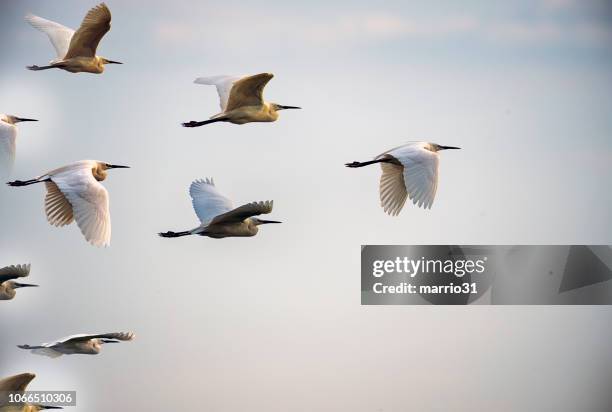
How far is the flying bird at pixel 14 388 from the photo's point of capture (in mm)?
6738

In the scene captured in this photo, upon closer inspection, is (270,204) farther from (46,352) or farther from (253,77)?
(46,352)

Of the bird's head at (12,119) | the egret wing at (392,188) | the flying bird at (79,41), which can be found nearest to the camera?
the egret wing at (392,188)

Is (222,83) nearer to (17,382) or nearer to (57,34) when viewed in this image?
(57,34)

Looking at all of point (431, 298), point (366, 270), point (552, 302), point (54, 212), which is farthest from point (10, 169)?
→ point (552, 302)

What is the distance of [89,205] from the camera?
597 cm

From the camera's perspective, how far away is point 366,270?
27.7 ft

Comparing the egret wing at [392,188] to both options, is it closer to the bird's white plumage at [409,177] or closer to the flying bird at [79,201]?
the bird's white plumage at [409,177]

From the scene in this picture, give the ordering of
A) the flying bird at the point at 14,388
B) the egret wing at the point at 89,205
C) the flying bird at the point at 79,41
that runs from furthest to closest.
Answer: the flying bird at the point at 14,388 → the flying bird at the point at 79,41 → the egret wing at the point at 89,205

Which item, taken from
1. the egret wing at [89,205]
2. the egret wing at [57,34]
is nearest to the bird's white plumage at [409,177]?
the egret wing at [89,205]

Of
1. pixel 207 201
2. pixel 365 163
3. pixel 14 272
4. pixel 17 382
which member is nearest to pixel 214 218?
pixel 207 201

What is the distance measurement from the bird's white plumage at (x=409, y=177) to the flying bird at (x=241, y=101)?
0.81 m

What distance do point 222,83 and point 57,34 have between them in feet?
3.58

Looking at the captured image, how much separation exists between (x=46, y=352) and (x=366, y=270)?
7.93 feet

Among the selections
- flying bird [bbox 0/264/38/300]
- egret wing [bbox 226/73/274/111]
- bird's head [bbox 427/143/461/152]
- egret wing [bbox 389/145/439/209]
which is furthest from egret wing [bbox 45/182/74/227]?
bird's head [bbox 427/143/461/152]
